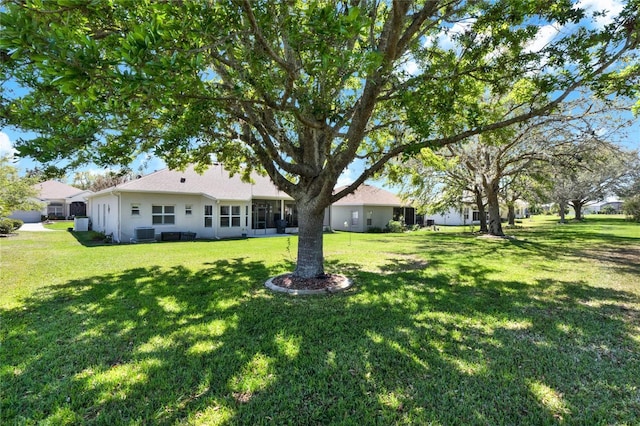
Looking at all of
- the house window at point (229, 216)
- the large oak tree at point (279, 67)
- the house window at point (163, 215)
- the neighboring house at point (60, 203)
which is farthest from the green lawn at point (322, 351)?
the neighboring house at point (60, 203)

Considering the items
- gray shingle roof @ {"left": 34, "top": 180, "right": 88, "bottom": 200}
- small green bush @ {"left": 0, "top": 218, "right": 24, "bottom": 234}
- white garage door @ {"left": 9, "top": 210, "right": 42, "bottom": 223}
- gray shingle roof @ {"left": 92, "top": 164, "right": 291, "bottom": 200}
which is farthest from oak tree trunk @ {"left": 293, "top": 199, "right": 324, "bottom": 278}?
gray shingle roof @ {"left": 34, "top": 180, "right": 88, "bottom": 200}

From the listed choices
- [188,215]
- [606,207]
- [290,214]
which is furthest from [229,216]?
[606,207]

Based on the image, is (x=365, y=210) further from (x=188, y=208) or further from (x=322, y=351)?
(x=322, y=351)

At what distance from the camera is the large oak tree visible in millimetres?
2857

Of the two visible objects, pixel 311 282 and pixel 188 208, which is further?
pixel 188 208

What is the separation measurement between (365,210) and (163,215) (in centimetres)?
1644

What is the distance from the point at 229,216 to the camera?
67.4ft

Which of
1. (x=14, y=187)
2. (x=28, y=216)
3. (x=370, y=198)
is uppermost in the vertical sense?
(x=14, y=187)

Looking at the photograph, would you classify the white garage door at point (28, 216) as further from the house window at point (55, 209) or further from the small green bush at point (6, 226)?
the small green bush at point (6, 226)

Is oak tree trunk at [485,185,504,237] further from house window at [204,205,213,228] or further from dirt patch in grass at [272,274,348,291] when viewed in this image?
house window at [204,205,213,228]

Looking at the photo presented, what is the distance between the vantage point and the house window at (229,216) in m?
20.3

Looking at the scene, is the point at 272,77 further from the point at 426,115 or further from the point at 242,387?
the point at 242,387

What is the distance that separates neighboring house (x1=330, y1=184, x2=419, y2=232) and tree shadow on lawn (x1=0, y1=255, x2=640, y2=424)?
20943 millimetres

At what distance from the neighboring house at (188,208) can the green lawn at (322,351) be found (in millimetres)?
9536
